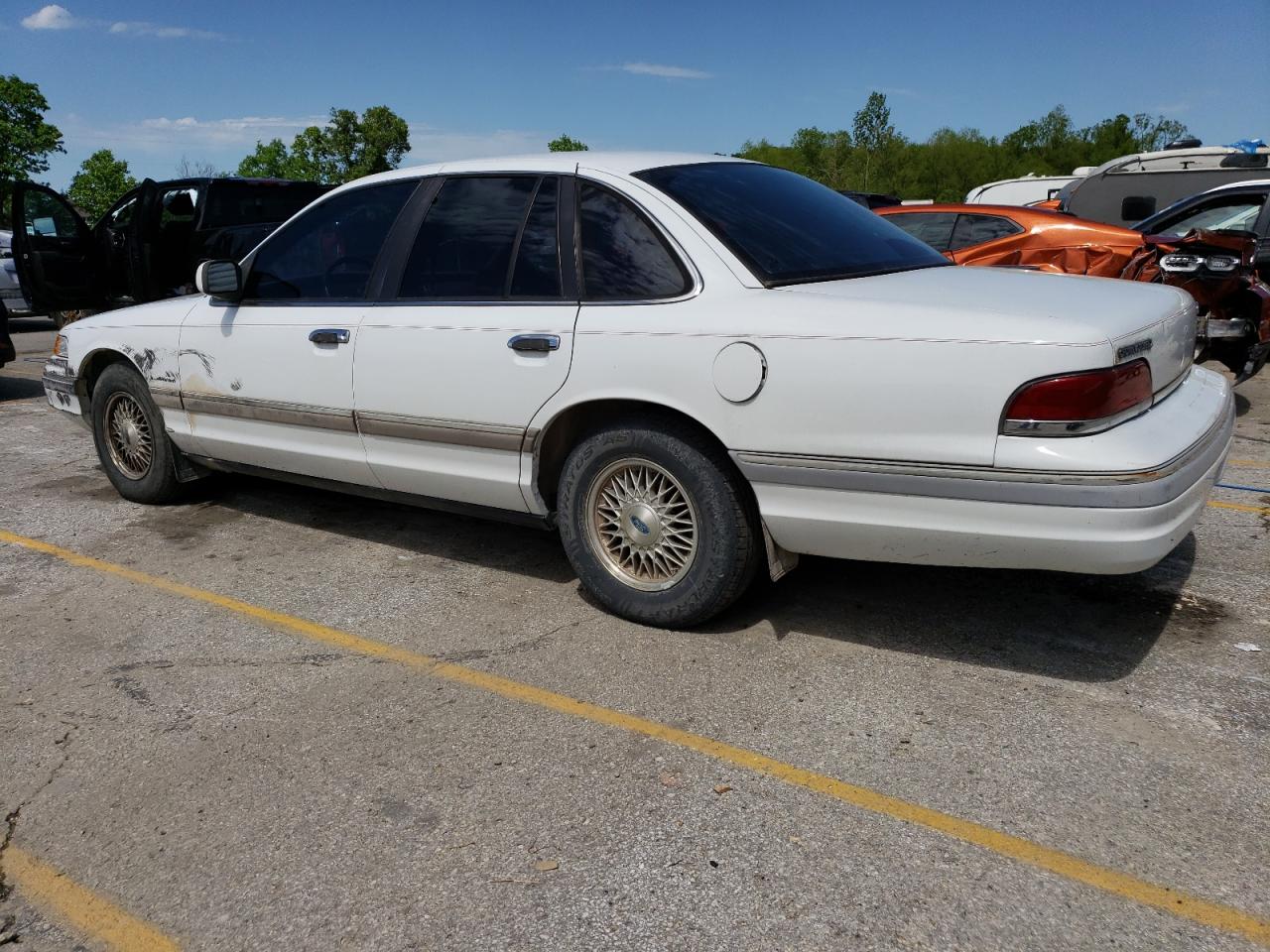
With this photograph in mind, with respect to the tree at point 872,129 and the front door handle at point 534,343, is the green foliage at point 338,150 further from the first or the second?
the front door handle at point 534,343

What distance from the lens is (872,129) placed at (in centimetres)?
6069

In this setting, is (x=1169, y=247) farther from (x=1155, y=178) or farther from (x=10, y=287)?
(x=10, y=287)

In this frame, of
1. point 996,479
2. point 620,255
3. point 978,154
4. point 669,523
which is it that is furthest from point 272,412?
point 978,154

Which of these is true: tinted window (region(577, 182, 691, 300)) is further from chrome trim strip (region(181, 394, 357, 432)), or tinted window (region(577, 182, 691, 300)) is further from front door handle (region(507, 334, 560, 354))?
chrome trim strip (region(181, 394, 357, 432))

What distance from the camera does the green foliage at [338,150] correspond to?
65.4m

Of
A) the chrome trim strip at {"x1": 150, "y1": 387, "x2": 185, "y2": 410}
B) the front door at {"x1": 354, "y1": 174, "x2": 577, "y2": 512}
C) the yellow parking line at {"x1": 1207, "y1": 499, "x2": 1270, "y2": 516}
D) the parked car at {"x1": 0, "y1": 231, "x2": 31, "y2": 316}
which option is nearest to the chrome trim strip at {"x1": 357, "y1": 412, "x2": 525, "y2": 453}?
the front door at {"x1": 354, "y1": 174, "x2": 577, "y2": 512}

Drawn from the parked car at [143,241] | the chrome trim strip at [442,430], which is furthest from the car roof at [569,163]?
the parked car at [143,241]

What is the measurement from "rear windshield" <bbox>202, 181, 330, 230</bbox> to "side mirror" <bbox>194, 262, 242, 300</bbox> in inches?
222

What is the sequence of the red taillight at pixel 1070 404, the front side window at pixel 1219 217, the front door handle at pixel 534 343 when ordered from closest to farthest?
1. the red taillight at pixel 1070 404
2. the front door handle at pixel 534 343
3. the front side window at pixel 1219 217

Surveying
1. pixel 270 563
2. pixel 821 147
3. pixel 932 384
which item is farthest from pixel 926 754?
pixel 821 147

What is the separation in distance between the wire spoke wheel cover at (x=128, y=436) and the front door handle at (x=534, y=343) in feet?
8.94

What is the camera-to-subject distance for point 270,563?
480 cm

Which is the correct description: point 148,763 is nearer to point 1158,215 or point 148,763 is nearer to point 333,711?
point 333,711

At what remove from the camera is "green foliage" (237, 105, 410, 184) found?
6538 cm
